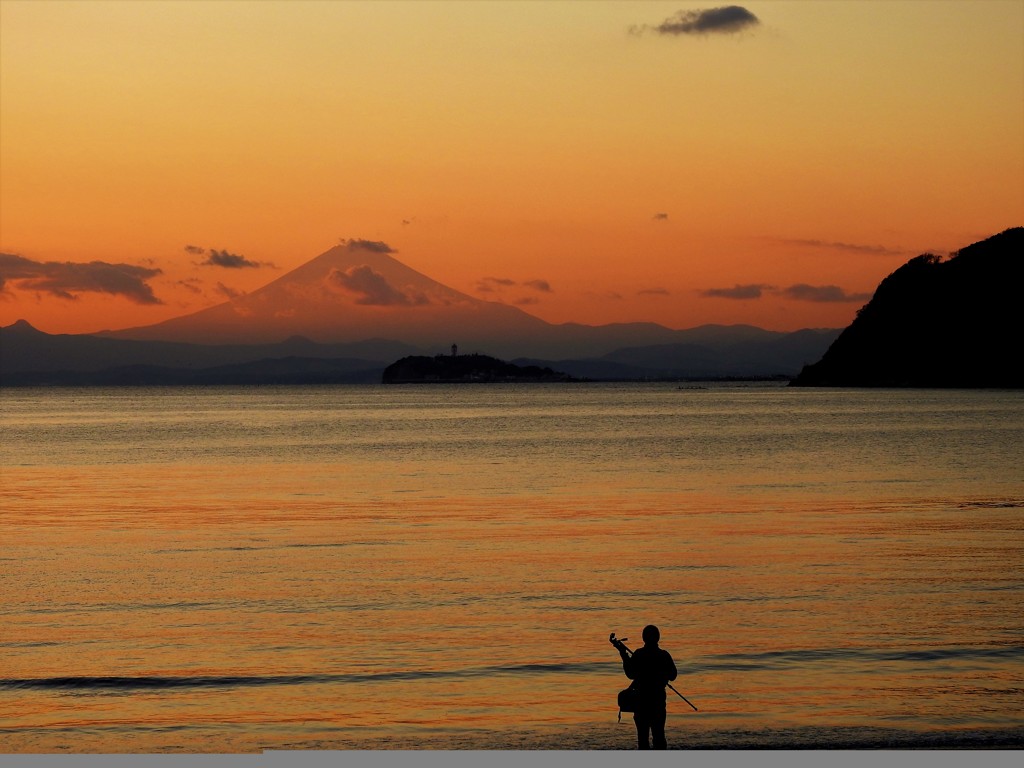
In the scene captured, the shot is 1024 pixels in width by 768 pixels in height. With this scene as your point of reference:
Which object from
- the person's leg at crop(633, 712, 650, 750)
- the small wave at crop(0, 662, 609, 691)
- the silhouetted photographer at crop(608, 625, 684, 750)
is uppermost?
the silhouetted photographer at crop(608, 625, 684, 750)

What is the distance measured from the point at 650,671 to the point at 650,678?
9 cm

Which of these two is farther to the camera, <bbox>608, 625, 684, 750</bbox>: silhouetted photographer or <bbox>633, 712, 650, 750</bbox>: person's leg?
<bbox>633, 712, 650, 750</bbox>: person's leg

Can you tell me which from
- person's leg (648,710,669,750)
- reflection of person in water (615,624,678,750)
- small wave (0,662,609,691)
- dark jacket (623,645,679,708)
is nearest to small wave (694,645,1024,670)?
small wave (0,662,609,691)

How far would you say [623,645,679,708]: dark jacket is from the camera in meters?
13.7

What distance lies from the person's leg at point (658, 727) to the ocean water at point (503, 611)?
4.29 feet

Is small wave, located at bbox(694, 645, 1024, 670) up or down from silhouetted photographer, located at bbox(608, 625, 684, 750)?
down

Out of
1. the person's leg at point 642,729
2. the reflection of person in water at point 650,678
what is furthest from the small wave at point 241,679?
the reflection of person in water at point 650,678

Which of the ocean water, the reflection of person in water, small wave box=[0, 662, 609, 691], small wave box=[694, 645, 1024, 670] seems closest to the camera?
the reflection of person in water

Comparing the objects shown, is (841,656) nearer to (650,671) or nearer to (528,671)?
(528,671)

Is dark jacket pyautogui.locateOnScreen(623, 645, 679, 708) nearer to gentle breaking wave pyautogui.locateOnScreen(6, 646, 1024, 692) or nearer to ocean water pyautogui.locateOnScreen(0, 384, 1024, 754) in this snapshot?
ocean water pyautogui.locateOnScreen(0, 384, 1024, 754)

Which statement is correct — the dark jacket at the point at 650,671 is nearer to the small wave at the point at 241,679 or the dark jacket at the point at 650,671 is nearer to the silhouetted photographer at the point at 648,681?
the silhouetted photographer at the point at 648,681

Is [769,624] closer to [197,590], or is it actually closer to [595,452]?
[197,590]

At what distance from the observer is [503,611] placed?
75.5ft

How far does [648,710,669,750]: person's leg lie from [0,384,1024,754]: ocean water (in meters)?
1.31
